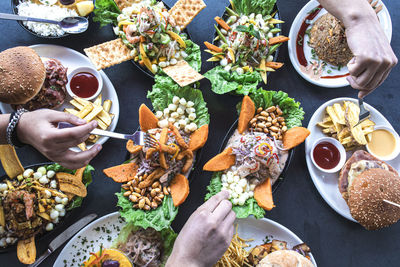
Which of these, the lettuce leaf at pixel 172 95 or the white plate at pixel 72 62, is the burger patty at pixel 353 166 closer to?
the lettuce leaf at pixel 172 95

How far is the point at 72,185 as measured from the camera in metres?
2.86

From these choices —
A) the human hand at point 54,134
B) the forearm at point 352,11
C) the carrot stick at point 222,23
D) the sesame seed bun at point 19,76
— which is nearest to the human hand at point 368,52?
the forearm at point 352,11

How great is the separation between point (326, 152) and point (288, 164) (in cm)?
45

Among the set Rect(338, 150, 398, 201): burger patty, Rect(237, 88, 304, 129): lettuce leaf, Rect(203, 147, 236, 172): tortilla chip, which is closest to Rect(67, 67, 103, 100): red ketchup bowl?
Rect(203, 147, 236, 172): tortilla chip

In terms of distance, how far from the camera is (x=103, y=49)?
311 centimetres

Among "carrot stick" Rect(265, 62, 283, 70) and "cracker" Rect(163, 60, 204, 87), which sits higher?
"carrot stick" Rect(265, 62, 283, 70)

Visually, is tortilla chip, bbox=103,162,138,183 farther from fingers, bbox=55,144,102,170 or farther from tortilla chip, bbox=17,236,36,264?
tortilla chip, bbox=17,236,36,264

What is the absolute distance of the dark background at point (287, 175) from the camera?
320cm

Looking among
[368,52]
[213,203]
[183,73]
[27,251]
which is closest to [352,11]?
[368,52]

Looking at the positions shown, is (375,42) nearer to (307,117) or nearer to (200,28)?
(307,117)

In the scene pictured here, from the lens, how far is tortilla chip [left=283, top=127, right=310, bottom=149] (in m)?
2.91

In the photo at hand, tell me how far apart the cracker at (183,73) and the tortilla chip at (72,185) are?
128cm

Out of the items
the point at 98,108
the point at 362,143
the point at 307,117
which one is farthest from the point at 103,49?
the point at 362,143

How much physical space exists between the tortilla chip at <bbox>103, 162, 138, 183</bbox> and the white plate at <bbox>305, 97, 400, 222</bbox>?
5.57 feet
